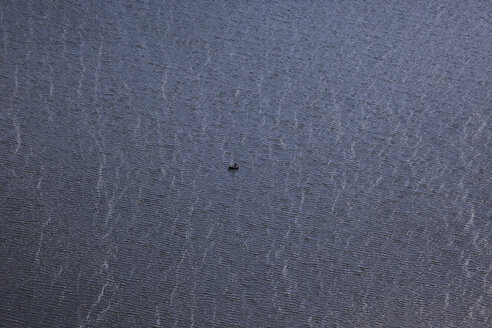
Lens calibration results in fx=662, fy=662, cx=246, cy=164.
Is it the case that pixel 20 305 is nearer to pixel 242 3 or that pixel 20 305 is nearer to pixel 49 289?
pixel 49 289

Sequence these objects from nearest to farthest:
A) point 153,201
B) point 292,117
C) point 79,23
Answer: point 153,201 < point 292,117 < point 79,23

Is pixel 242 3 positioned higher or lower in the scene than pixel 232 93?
higher

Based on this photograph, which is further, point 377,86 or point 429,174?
point 377,86

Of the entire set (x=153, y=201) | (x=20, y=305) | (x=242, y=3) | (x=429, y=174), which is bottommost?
(x=20, y=305)

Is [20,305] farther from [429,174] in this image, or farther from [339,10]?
[339,10]

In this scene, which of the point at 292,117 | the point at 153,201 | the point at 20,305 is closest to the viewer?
the point at 20,305

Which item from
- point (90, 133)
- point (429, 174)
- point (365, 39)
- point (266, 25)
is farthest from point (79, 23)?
point (429, 174)

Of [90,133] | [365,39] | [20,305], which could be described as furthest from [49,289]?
[365,39]
